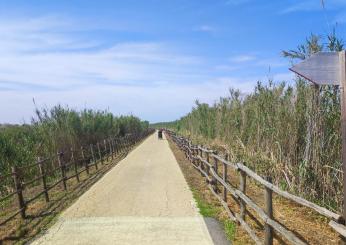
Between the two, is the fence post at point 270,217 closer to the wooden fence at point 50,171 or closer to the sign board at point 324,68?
the sign board at point 324,68

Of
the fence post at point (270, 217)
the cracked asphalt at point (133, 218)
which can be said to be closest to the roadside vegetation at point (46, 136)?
the cracked asphalt at point (133, 218)

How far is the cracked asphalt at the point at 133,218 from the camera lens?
26.9 feet

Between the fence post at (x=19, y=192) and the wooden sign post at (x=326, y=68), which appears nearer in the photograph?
the wooden sign post at (x=326, y=68)

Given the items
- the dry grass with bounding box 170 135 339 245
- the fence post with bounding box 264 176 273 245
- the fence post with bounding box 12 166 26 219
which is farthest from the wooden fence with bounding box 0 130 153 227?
the fence post with bounding box 264 176 273 245

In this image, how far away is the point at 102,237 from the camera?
27.1ft

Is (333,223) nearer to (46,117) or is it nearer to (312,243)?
(312,243)

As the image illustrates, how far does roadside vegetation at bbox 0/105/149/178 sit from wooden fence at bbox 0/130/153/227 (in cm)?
54

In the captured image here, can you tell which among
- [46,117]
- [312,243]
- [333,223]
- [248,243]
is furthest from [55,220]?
[46,117]

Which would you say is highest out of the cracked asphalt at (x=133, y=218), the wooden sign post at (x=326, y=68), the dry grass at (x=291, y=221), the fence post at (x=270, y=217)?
the wooden sign post at (x=326, y=68)

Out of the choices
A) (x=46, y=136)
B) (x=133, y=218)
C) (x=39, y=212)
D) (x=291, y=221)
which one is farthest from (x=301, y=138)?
(x=46, y=136)

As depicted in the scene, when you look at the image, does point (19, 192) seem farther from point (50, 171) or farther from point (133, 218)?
point (133, 218)

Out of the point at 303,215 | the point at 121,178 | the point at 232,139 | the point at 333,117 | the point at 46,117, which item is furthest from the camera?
the point at 46,117

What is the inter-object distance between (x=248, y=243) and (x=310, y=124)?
10.2ft

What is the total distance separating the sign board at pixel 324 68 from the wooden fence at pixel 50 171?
6580 mm
